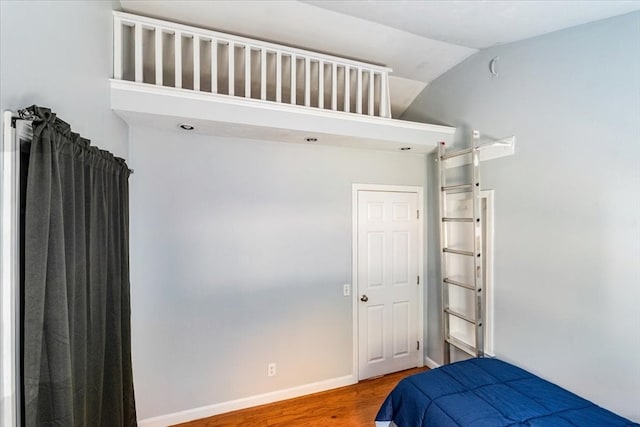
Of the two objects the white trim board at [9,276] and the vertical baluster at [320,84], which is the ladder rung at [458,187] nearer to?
the vertical baluster at [320,84]

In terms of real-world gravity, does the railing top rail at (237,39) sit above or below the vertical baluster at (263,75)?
above

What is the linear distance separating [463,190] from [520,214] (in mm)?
612

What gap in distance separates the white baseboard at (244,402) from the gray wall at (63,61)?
7.01 ft

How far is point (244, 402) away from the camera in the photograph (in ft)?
8.45

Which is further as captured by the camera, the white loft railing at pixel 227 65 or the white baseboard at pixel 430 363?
the white baseboard at pixel 430 363

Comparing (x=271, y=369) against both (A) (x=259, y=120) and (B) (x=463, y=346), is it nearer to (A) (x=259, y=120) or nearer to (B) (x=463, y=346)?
(B) (x=463, y=346)

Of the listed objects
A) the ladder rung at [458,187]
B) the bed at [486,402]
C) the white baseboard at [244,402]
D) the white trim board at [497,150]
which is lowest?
the white baseboard at [244,402]

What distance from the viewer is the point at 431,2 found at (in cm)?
181

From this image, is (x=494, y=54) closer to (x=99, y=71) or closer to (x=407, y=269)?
(x=407, y=269)

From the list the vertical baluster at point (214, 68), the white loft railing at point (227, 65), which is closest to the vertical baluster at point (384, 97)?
the white loft railing at point (227, 65)

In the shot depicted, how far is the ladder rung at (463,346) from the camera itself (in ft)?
8.28

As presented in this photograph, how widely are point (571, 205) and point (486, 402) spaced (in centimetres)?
139

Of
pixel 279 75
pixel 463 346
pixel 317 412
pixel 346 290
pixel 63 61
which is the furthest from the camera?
pixel 346 290

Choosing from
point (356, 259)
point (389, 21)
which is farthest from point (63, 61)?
point (356, 259)
